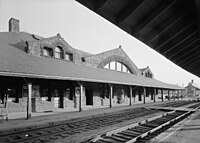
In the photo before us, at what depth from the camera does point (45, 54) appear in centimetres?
1875

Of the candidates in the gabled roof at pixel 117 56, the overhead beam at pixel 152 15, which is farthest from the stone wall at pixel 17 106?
the overhead beam at pixel 152 15

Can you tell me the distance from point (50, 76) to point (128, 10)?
9.59 m

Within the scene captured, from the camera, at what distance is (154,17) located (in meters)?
3.98

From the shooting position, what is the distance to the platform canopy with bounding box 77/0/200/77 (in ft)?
11.7

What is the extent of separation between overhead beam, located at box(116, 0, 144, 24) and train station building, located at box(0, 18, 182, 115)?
8.59 m

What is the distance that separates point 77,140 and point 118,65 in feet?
79.8

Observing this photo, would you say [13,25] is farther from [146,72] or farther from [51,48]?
[146,72]

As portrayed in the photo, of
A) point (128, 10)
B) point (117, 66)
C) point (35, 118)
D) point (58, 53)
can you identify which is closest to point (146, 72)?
point (117, 66)

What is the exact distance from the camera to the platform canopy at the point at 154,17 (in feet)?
11.7

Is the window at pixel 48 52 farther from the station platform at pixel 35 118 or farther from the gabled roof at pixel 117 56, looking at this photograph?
the station platform at pixel 35 118

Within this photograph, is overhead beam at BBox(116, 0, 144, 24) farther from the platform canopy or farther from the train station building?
the train station building

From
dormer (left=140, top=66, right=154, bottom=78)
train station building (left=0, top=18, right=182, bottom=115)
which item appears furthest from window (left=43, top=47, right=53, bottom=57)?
dormer (left=140, top=66, right=154, bottom=78)

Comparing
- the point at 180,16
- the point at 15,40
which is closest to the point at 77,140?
the point at 180,16

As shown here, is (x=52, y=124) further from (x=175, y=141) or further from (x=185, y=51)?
(x=185, y=51)
